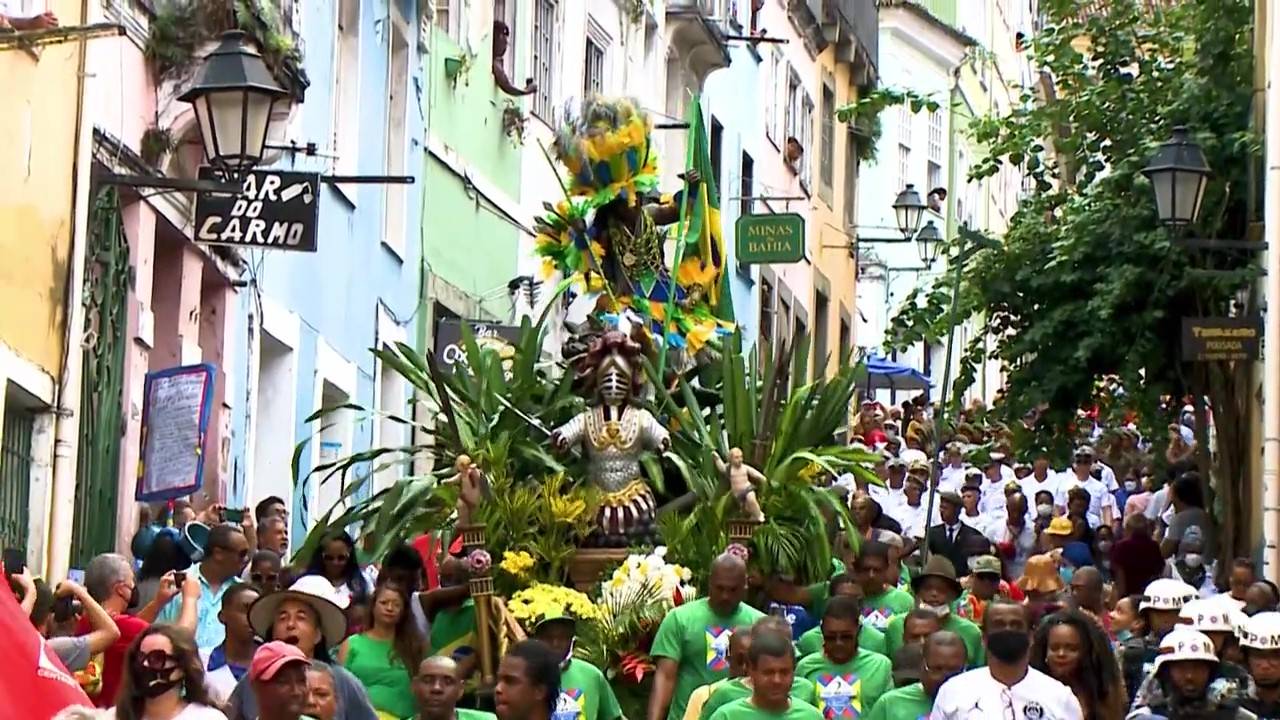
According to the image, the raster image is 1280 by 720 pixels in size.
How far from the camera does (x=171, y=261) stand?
2033 centimetres

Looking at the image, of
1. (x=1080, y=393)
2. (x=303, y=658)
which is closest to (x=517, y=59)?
(x=1080, y=393)

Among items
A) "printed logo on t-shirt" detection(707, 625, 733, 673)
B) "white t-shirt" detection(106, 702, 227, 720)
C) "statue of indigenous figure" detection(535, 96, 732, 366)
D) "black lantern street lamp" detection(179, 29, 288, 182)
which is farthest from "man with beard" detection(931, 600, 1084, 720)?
"statue of indigenous figure" detection(535, 96, 732, 366)

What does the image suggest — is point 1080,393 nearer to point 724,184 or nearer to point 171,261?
point 171,261

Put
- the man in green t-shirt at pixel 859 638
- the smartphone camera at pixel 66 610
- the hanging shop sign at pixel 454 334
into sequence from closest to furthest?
the smartphone camera at pixel 66 610
the man in green t-shirt at pixel 859 638
the hanging shop sign at pixel 454 334

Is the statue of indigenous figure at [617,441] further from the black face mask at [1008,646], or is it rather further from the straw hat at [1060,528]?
the straw hat at [1060,528]

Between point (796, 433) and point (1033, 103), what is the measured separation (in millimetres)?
11898

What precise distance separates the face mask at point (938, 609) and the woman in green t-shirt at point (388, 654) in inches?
93.8

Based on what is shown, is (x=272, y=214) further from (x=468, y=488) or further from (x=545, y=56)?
(x=545, y=56)

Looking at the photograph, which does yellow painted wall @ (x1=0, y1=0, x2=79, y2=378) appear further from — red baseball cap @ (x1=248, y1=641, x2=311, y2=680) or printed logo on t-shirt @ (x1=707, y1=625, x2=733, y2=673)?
red baseball cap @ (x1=248, y1=641, x2=311, y2=680)

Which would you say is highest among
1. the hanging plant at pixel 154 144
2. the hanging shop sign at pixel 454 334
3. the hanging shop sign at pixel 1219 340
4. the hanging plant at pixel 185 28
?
the hanging plant at pixel 185 28

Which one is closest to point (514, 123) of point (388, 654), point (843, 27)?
point (388, 654)

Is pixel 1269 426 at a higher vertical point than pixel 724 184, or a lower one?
lower

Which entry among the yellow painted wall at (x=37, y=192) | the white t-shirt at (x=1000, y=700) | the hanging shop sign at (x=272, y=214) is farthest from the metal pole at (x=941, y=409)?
the yellow painted wall at (x=37, y=192)

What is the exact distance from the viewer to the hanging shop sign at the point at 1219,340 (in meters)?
21.8
